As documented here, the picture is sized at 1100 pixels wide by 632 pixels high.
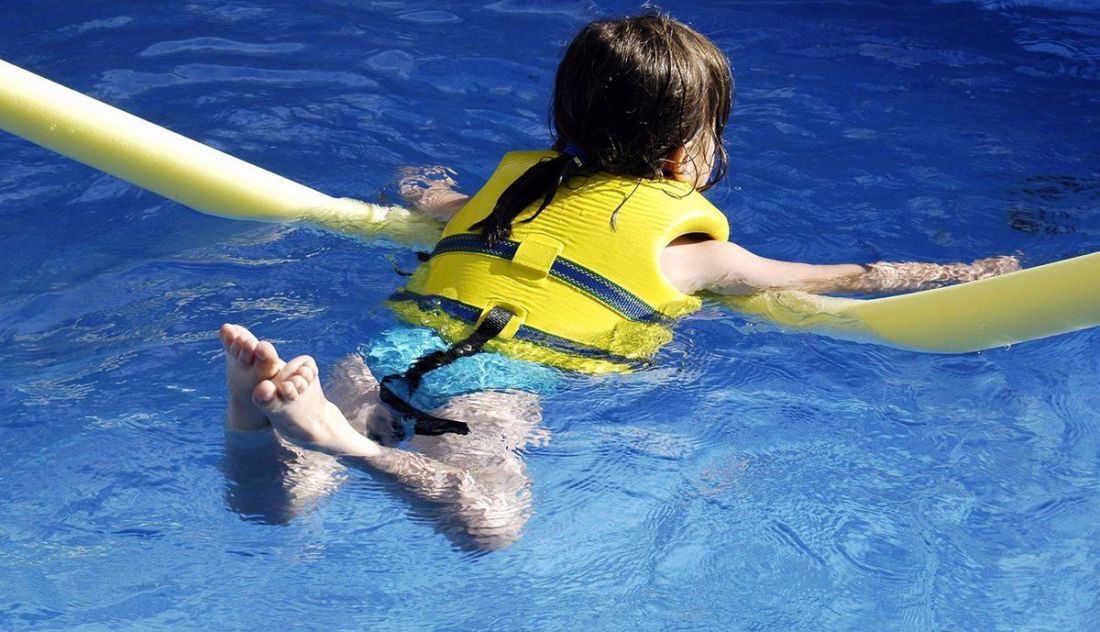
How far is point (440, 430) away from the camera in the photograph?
9.12ft

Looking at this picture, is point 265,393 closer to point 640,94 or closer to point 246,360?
point 246,360

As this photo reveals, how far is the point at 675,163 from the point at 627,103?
20cm

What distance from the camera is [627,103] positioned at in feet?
9.52

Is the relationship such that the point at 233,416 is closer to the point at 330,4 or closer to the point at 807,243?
the point at 807,243

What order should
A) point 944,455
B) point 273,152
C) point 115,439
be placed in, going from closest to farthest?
point 115,439 → point 944,455 → point 273,152

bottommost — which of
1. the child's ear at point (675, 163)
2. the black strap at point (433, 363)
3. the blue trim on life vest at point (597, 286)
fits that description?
the black strap at point (433, 363)

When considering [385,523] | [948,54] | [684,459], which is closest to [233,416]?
[385,523]

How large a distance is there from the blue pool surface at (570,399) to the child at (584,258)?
13cm

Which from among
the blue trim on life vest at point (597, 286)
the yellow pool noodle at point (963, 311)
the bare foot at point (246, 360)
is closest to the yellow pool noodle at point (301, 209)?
the yellow pool noodle at point (963, 311)

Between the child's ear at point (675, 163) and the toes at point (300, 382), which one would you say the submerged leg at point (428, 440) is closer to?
the toes at point (300, 382)

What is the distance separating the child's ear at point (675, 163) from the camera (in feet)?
9.82

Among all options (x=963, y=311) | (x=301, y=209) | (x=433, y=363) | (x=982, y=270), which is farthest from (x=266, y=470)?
(x=982, y=270)

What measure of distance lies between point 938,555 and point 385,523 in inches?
48.9

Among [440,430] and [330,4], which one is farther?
[330,4]
